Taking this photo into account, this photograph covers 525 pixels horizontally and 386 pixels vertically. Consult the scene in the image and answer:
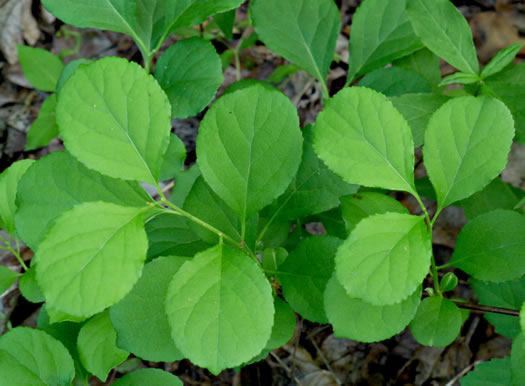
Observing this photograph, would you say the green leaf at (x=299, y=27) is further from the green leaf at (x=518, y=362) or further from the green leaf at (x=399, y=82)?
the green leaf at (x=518, y=362)

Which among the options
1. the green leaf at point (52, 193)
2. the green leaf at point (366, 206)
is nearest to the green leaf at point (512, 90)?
the green leaf at point (366, 206)

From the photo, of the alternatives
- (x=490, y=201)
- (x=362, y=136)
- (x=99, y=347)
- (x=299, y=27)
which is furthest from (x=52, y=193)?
(x=490, y=201)

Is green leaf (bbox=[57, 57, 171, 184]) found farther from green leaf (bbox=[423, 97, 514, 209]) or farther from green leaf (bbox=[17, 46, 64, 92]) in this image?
green leaf (bbox=[17, 46, 64, 92])

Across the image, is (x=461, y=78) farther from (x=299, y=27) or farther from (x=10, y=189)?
(x=10, y=189)

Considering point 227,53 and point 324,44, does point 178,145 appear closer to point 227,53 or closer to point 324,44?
point 324,44

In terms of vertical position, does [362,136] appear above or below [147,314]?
above

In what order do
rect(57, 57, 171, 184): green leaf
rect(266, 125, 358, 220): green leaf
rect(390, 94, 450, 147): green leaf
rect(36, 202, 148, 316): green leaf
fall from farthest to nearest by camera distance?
rect(390, 94, 450, 147): green leaf, rect(266, 125, 358, 220): green leaf, rect(57, 57, 171, 184): green leaf, rect(36, 202, 148, 316): green leaf

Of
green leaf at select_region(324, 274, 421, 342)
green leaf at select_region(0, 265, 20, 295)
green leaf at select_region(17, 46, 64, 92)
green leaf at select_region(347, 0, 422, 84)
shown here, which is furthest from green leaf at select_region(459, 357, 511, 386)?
green leaf at select_region(17, 46, 64, 92)
